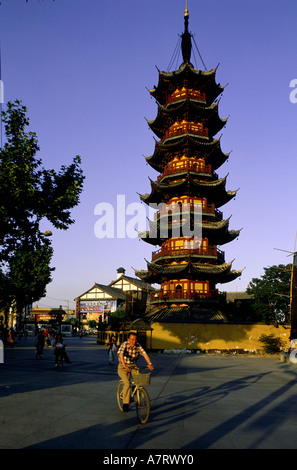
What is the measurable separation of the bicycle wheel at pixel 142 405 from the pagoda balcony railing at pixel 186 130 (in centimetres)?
3223

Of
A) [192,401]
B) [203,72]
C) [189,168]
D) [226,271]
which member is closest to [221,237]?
[226,271]

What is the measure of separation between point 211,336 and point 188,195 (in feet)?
45.5

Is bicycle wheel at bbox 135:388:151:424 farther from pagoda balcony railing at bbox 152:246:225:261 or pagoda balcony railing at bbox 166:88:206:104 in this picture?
pagoda balcony railing at bbox 166:88:206:104

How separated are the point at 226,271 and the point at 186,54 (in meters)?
26.3

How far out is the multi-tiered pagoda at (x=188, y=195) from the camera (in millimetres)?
32594

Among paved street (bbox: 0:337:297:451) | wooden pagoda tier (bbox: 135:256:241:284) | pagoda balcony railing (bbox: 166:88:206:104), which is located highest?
pagoda balcony railing (bbox: 166:88:206:104)

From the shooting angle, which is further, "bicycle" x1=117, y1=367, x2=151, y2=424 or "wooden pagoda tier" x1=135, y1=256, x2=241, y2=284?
"wooden pagoda tier" x1=135, y1=256, x2=241, y2=284

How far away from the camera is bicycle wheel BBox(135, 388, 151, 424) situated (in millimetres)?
6664

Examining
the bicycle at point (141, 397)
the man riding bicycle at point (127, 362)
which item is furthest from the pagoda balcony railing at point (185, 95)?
the bicycle at point (141, 397)

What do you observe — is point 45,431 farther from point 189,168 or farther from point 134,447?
point 189,168

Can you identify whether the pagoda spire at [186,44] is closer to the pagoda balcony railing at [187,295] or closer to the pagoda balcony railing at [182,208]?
the pagoda balcony railing at [182,208]

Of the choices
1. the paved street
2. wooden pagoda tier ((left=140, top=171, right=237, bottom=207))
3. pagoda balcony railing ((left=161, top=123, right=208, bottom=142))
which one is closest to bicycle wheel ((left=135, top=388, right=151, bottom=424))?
the paved street

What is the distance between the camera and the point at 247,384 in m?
12.4

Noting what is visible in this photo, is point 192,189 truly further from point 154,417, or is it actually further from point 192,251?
point 154,417
